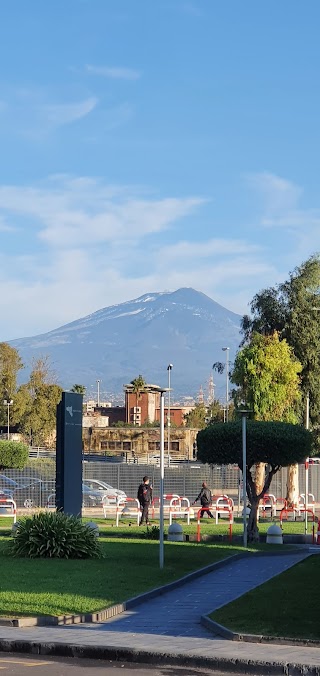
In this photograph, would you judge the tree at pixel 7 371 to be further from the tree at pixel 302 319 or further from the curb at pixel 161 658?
the curb at pixel 161 658

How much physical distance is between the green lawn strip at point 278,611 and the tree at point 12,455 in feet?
132

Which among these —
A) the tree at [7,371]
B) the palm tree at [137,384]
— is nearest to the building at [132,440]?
the palm tree at [137,384]

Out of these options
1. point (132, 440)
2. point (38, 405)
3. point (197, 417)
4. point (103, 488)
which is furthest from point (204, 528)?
point (197, 417)

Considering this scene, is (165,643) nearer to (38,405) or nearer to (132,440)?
(38,405)

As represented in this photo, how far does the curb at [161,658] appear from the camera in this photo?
12.8 meters

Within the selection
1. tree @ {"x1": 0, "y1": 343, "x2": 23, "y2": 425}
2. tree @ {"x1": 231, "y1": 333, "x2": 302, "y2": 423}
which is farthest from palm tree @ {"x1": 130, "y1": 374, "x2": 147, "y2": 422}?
tree @ {"x1": 231, "y1": 333, "x2": 302, "y2": 423}

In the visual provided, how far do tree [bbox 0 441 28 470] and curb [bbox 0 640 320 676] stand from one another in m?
46.1

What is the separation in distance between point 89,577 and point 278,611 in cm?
498

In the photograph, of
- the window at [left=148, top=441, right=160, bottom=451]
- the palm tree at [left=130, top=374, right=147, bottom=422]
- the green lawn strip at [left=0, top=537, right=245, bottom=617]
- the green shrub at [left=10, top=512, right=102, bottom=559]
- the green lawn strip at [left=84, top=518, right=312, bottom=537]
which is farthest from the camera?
the palm tree at [left=130, top=374, right=147, bottom=422]

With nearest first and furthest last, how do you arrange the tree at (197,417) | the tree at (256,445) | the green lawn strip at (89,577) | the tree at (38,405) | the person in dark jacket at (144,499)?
1. the green lawn strip at (89,577)
2. the tree at (256,445)
3. the person in dark jacket at (144,499)
4. the tree at (38,405)
5. the tree at (197,417)

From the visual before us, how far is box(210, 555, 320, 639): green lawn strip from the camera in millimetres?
14938

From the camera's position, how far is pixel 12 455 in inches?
2382

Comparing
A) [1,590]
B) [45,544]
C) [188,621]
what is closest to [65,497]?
[45,544]

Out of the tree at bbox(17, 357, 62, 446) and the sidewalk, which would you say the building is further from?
the sidewalk
